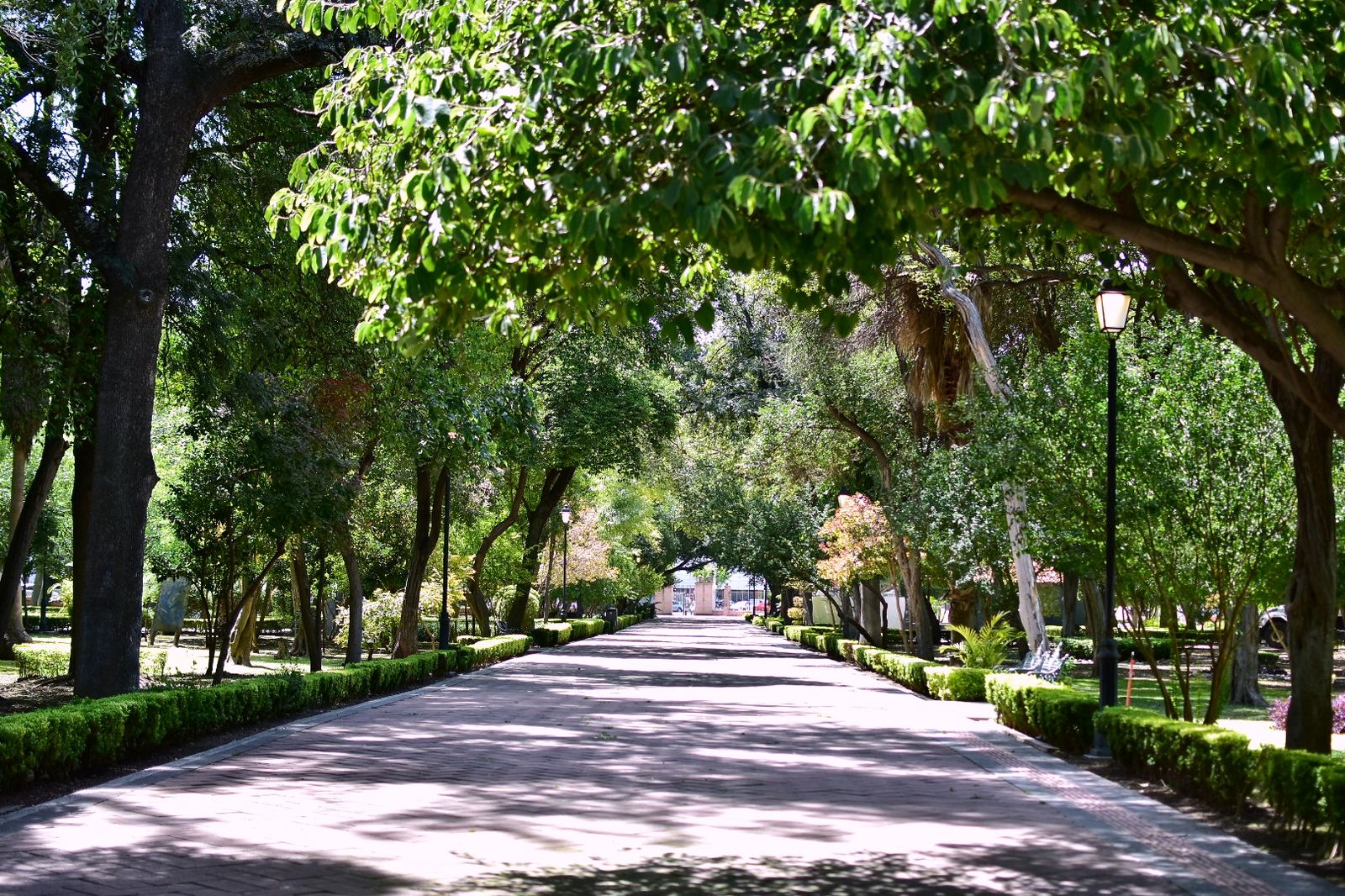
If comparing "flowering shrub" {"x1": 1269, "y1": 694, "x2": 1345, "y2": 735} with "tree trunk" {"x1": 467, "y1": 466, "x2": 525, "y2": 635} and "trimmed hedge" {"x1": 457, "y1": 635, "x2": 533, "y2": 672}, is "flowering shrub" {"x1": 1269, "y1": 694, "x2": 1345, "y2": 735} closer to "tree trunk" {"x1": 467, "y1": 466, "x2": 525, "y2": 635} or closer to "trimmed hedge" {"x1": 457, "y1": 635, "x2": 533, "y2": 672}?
"trimmed hedge" {"x1": 457, "y1": 635, "x2": 533, "y2": 672}

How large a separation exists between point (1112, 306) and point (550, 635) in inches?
1238

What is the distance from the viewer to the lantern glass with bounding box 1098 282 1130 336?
1237 centimetres

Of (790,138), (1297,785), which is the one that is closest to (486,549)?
(1297,785)

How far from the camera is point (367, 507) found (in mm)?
26125

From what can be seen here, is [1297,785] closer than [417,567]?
Yes

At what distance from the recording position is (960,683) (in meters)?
21.0

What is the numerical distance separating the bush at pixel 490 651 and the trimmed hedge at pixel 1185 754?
17.3m

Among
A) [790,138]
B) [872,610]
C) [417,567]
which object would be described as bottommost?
[872,610]

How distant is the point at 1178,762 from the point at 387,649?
30.6m

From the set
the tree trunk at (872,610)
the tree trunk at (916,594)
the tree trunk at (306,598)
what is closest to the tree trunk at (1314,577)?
the tree trunk at (306,598)

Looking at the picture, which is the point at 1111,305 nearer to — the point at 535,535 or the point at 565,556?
the point at 535,535

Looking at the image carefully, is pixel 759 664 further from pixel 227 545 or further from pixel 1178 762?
pixel 1178 762

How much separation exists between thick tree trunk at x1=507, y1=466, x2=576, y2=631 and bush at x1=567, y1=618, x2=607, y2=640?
697cm

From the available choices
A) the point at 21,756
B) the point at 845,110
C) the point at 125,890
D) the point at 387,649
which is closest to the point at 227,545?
the point at 21,756
